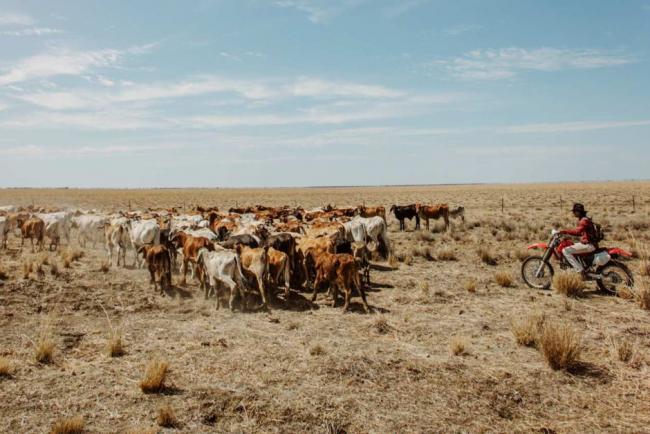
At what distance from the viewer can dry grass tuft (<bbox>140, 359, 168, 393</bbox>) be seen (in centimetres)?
630

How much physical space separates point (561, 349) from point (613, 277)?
5471 millimetres

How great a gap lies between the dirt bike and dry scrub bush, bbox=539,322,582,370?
4.86 metres

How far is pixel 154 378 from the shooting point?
6.34m

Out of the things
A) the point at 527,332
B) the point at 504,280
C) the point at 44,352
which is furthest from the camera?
the point at 504,280

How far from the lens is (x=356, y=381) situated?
6711 millimetres

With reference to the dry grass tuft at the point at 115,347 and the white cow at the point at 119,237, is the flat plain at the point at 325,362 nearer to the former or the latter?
the dry grass tuft at the point at 115,347

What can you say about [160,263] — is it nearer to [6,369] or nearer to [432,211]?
[6,369]

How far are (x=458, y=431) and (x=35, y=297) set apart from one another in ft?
34.9

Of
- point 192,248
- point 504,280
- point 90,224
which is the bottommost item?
point 504,280

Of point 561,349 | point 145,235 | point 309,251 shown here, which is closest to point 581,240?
point 561,349

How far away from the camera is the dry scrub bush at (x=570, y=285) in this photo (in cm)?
1114

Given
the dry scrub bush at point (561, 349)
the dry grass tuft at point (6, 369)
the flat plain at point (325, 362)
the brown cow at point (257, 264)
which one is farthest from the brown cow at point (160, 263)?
the dry scrub bush at point (561, 349)

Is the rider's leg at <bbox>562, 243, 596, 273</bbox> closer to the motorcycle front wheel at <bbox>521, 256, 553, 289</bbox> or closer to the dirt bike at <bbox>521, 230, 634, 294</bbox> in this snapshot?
the dirt bike at <bbox>521, 230, 634, 294</bbox>

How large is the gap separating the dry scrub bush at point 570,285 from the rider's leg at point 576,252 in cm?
23
